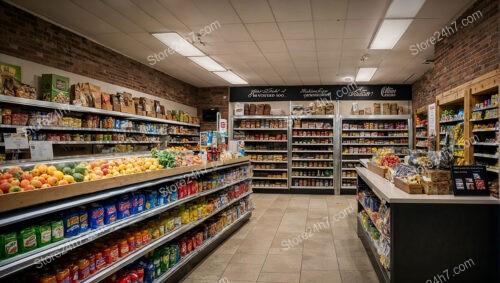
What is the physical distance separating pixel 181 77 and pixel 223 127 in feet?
9.42

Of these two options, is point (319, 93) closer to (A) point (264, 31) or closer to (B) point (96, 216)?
(A) point (264, 31)

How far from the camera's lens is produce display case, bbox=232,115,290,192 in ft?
37.0

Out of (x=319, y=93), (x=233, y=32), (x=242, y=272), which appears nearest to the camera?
(x=242, y=272)

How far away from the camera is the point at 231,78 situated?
34.3ft

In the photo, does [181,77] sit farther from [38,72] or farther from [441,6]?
[441,6]

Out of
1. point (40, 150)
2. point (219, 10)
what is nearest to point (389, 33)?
point (219, 10)

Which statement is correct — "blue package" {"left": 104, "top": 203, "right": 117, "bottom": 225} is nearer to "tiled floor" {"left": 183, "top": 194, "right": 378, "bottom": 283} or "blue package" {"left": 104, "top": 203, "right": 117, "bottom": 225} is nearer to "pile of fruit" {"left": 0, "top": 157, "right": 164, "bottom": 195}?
"pile of fruit" {"left": 0, "top": 157, "right": 164, "bottom": 195}

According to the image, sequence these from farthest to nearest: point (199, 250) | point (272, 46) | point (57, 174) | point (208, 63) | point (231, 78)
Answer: point (231, 78)
point (208, 63)
point (272, 46)
point (199, 250)
point (57, 174)

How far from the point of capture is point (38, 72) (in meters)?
5.40

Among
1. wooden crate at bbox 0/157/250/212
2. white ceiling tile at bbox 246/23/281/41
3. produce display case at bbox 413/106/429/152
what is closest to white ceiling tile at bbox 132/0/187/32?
white ceiling tile at bbox 246/23/281/41

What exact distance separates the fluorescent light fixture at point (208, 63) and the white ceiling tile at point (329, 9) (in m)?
3.34

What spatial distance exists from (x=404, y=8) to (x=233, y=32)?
2792 mm

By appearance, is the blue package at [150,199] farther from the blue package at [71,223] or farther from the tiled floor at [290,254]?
the tiled floor at [290,254]

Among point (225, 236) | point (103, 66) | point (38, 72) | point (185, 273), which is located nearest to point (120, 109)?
point (103, 66)
